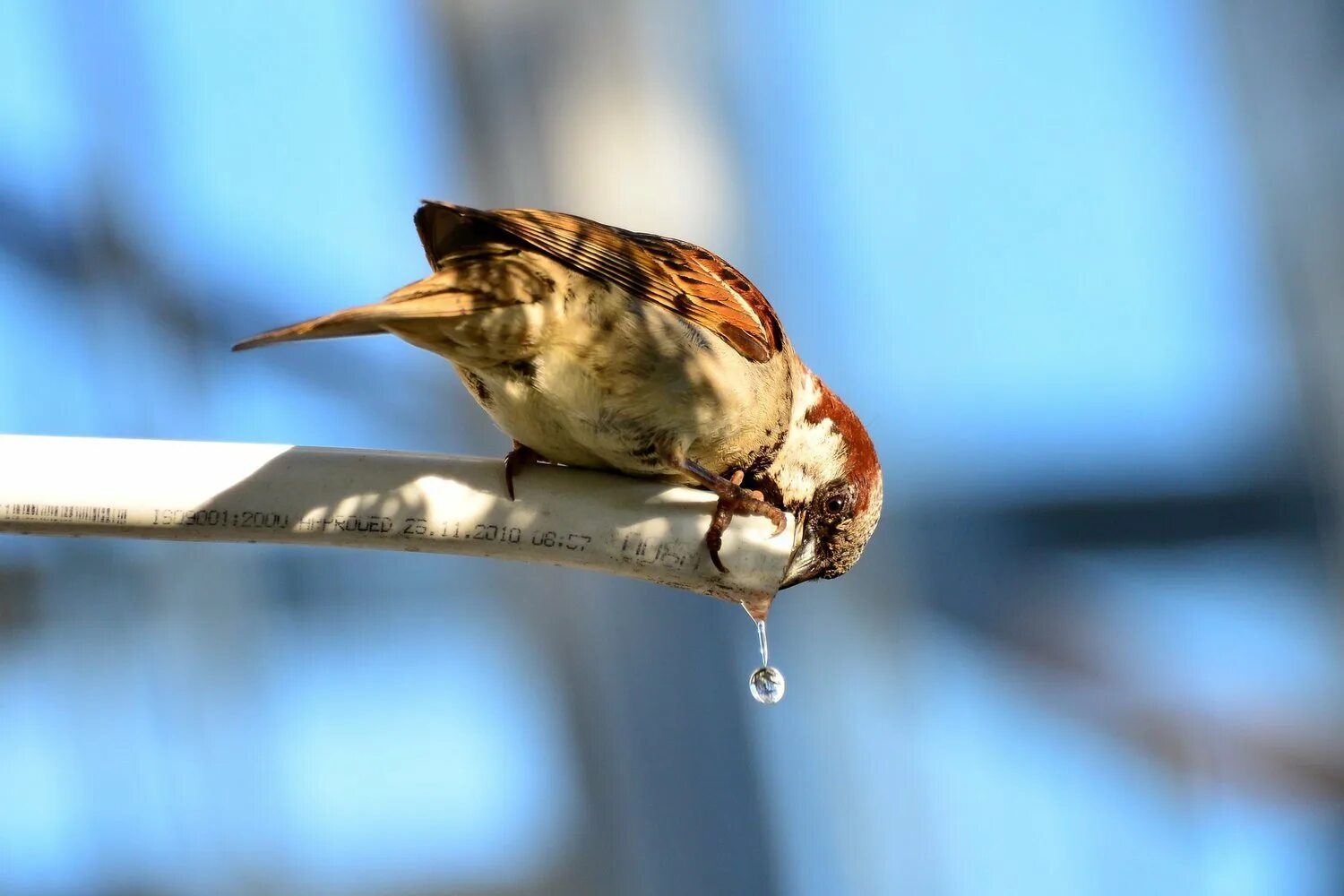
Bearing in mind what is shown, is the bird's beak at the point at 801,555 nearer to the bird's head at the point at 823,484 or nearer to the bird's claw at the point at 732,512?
the bird's head at the point at 823,484

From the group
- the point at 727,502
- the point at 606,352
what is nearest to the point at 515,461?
the point at 606,352

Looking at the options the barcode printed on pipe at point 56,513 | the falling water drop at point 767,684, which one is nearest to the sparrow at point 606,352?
the falling water drop at point 767,684

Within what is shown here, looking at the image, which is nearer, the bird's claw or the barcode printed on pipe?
the barcode printed on pipe

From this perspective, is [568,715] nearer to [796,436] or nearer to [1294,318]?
[796,436]

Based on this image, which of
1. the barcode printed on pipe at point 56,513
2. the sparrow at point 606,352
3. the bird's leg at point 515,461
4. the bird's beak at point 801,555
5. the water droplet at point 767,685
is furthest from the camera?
the bird's beak at point 801,555

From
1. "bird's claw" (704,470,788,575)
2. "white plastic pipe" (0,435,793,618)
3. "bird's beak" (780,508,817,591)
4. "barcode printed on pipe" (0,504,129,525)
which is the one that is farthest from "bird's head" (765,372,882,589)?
"barcode printed on pipe" (0,504,129,525)

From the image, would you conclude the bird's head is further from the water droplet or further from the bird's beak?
the water droplet
